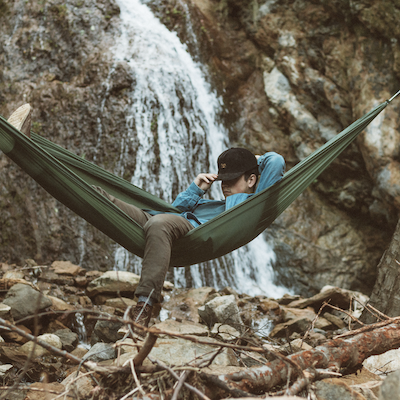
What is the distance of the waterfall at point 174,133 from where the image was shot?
444cm

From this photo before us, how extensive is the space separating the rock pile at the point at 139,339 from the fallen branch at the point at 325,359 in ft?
0.15

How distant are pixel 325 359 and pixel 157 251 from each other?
68 centimetres

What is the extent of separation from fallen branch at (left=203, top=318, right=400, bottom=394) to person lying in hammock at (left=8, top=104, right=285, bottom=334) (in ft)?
1.59

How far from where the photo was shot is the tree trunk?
6.03 ft

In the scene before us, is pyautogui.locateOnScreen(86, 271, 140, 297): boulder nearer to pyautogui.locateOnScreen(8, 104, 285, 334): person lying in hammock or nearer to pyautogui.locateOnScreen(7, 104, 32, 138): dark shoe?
pyautogui.locateOnScreen(8, 104, 285, 334): person lying in hammock

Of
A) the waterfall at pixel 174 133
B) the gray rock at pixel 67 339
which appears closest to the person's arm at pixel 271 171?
the gray rock at pixel 67 339

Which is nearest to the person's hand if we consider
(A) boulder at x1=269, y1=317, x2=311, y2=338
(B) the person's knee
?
(B) the person's knee

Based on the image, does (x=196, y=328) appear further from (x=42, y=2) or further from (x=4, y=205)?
(x=42, y=2)

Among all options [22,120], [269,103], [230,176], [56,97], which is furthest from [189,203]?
[269,103]

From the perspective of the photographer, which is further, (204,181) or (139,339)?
(204,181)

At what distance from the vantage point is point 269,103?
5.47 m

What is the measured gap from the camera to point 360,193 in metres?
4.79

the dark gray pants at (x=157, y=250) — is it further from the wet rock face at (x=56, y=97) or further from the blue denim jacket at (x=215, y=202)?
the wet rock face at (x=56, y=97)

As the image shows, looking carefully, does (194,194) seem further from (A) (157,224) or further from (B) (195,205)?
(A) (157,224)
